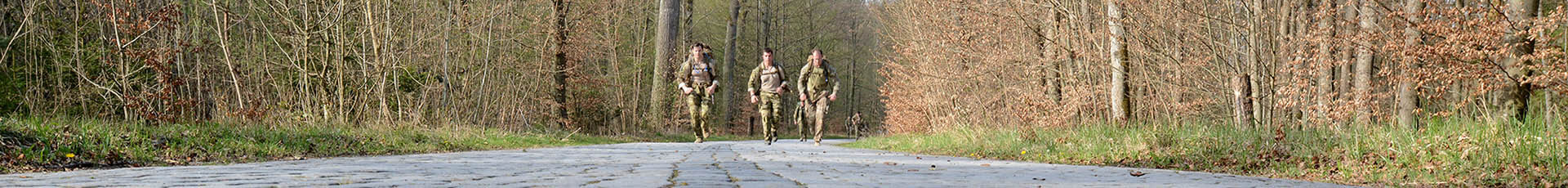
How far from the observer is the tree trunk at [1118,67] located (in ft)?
36.2

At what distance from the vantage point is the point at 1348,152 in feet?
18.6

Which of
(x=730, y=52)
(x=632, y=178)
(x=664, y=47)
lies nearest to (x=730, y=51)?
(x=730, y=52)

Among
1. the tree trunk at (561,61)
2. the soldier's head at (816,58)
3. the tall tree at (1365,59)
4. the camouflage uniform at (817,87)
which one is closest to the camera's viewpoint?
the soldier's head at (816,58)

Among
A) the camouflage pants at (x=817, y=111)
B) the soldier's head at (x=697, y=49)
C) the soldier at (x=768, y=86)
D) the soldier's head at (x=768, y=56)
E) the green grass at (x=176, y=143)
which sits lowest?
the green grass at (x=176, y=143)

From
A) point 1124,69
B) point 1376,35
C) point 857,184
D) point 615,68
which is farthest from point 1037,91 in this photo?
point 615,68

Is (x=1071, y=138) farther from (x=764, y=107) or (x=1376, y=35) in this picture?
(x=1376, y=35)

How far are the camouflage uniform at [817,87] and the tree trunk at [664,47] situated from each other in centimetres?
1213

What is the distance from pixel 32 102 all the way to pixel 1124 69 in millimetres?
11267

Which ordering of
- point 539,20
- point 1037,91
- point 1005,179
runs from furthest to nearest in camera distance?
point 539,20, point 1037,91, point 1005,179

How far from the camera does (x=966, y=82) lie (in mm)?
15008

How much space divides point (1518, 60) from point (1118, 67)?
242 inches

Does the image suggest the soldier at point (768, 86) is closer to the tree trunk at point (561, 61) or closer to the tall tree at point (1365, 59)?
the tall tree at point (1365, 59)

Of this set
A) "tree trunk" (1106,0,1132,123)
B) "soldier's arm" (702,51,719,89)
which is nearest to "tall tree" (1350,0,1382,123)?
"tree trunk" (1106,0,1132,123)

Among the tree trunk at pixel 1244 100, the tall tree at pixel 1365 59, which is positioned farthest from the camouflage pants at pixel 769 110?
the tall tree at pixel 1365 59
